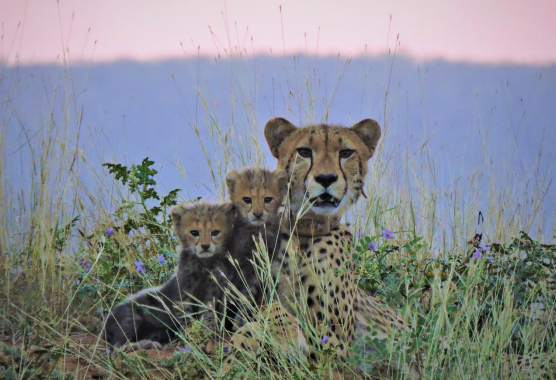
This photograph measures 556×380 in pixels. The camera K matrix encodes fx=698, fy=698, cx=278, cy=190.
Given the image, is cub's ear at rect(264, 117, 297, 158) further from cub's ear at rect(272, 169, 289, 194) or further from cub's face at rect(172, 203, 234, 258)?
cub's face at rect(172, 203, 234, 258)

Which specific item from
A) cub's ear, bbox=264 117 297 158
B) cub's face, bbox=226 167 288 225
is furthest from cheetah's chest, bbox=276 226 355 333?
cub's ear, bbox=264 117 297 158

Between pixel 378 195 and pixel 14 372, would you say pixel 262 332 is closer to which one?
pixel 14 372

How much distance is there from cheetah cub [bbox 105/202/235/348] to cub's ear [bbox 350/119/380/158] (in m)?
0.77

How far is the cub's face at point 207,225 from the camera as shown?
335cm

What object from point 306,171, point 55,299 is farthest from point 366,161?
point 55,299

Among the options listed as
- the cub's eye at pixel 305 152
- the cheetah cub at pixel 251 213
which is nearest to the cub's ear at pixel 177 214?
the cheetah cub at pixel 251 213

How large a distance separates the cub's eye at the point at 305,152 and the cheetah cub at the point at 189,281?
26.1 inches

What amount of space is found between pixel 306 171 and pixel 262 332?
2.15 ft

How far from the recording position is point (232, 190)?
10.8 ft

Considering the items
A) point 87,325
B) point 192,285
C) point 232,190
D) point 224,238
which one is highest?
point 232,190

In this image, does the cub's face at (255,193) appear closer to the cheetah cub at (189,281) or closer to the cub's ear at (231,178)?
the cub's ear at (231,178)

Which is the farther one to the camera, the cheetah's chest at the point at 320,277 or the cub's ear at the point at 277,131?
the cub's ear at the point at 277,131

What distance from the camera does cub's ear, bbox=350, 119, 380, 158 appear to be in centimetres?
297

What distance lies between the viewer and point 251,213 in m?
3.16
